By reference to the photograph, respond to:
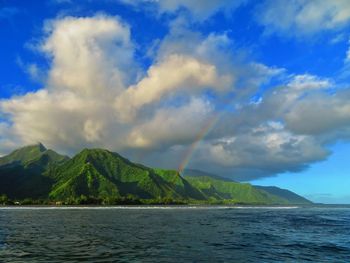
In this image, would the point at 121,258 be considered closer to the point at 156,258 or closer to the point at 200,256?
the point at 156,258

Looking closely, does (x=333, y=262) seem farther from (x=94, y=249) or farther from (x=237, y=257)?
(x=94, y=249)

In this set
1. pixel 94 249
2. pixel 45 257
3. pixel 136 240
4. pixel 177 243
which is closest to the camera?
pixel 45 257

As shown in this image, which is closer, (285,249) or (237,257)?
(237,257)

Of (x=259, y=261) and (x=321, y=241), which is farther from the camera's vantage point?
(x=321, y=241)

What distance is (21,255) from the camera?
43844mm

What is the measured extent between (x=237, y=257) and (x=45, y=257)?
20.8 metres

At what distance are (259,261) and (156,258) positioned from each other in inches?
423

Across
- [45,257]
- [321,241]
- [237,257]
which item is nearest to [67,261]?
[45,257]

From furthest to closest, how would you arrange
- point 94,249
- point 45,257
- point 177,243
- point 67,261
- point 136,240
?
1. point 136,240
2. point 177,243
3. point 94,249
4. point 45,257
5. point 67,261

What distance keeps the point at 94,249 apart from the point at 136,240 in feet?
36.1

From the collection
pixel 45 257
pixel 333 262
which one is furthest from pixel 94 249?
pixel 333 262

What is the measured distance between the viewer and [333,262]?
41875mm

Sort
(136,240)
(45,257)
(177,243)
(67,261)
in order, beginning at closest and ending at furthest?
(67,261), (45,257), (177,243), (136,240)

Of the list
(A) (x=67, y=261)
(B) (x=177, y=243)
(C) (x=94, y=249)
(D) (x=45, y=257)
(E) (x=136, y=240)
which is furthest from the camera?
(E) (x=136, y=240)
